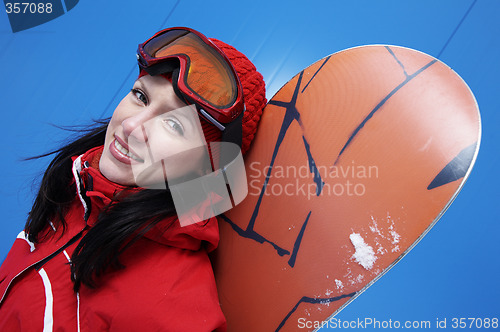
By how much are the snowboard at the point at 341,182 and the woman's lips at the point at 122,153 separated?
26cm

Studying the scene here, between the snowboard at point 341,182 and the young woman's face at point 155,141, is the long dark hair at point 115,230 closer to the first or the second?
the young woman's face at point 155,141

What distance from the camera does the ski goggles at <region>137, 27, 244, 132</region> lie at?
2.57 ft

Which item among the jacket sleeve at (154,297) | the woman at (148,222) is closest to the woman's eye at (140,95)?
the woman at (148,222)

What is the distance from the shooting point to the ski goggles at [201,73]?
0.78 m

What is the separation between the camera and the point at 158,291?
29.3 inches

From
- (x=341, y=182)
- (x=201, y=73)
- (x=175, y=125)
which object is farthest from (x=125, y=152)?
(x=341, y=182)

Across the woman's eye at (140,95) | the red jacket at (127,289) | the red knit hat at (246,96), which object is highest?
the red knit hat at (246,96)

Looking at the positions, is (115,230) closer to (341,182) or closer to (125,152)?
(125,152)

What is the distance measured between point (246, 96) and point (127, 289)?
1.53ft

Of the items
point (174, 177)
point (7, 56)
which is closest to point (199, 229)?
point (174, 177)

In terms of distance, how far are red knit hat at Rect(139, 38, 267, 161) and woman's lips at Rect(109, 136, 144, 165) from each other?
0.49 feet

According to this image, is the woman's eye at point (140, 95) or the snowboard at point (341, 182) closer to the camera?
the snowboard at point (341, 182)

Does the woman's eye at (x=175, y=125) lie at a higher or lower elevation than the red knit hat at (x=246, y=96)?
lower

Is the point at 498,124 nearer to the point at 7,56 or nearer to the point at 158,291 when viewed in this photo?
the point at 158,291
